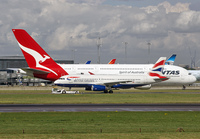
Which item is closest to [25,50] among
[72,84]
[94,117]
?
[72,84]

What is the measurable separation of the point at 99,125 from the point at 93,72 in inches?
2372

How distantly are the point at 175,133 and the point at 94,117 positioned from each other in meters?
11.0

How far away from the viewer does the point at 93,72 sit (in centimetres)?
8819

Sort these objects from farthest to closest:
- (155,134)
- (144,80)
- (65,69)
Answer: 1. (65,69)
2. (144,80)
3. (155,134)

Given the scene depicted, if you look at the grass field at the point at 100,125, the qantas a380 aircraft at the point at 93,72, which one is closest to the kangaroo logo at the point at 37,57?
the qantas a380 aircraft at the point at 93,72

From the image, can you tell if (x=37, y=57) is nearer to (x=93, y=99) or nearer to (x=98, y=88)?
(x=98, y=88)

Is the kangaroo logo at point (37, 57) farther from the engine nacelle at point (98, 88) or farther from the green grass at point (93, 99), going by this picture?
the green grass at point (93, 99)

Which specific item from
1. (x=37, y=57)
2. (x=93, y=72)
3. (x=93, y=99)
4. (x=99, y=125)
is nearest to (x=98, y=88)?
(x=93, y=72)

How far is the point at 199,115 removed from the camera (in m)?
34.7

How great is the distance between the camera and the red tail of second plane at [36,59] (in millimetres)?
80500

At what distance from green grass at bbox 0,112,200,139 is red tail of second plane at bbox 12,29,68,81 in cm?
4716

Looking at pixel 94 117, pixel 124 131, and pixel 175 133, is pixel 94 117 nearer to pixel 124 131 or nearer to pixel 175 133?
pixel 124 131

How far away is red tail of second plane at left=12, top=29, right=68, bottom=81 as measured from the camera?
8050 centimetres

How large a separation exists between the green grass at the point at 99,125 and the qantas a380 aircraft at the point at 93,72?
38128 mm
